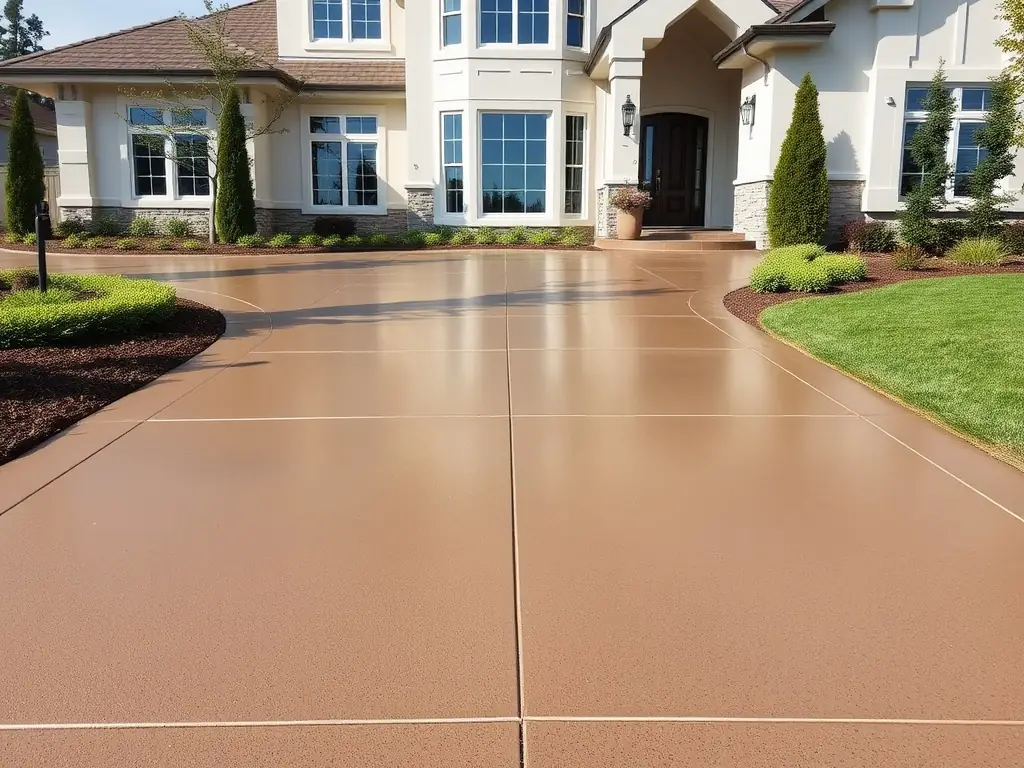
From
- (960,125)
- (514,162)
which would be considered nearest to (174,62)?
(514,162)

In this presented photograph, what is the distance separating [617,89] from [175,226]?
11.0 m

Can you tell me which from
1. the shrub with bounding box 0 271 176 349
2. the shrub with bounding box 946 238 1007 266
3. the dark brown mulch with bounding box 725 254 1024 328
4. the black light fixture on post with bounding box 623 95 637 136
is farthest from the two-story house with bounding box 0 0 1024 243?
the shrub with bounding box 0 271 176 349

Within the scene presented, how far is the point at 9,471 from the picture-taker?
4621 mm

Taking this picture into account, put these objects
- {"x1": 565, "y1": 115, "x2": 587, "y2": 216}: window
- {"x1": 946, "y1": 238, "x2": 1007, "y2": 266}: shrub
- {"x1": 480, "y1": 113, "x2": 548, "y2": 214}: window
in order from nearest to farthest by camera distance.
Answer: {"x1": 946, "y1": 238, "x2": 1007, "y2": 266}: shrub
{"x1": 480, "y1": 113, "x2": 548, "y2": 214}: window
{"x1": 565, "y1": 115, "x2": 587, "y2": 216}: window

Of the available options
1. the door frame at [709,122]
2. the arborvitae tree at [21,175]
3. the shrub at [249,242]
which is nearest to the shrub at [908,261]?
the door frame at [709,122]

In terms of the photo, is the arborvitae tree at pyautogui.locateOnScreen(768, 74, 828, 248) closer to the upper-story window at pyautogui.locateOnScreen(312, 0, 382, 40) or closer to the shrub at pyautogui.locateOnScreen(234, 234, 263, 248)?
the shrub at pyautogui.locateOnScreen(234, 234, 263, 248)

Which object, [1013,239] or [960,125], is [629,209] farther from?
[1013,239]

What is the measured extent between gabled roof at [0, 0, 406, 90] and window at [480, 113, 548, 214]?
2.86 meters

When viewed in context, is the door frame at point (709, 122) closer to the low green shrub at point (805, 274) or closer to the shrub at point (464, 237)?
the shrub at point (464, 237)

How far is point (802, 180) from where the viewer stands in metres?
16.5

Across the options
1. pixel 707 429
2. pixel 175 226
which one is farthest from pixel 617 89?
pixel 707 429

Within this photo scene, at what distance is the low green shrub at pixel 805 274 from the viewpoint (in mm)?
10914

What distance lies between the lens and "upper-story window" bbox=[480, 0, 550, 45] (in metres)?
20.1

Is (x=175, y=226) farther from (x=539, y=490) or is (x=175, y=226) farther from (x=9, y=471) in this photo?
(x=539, y=490)
